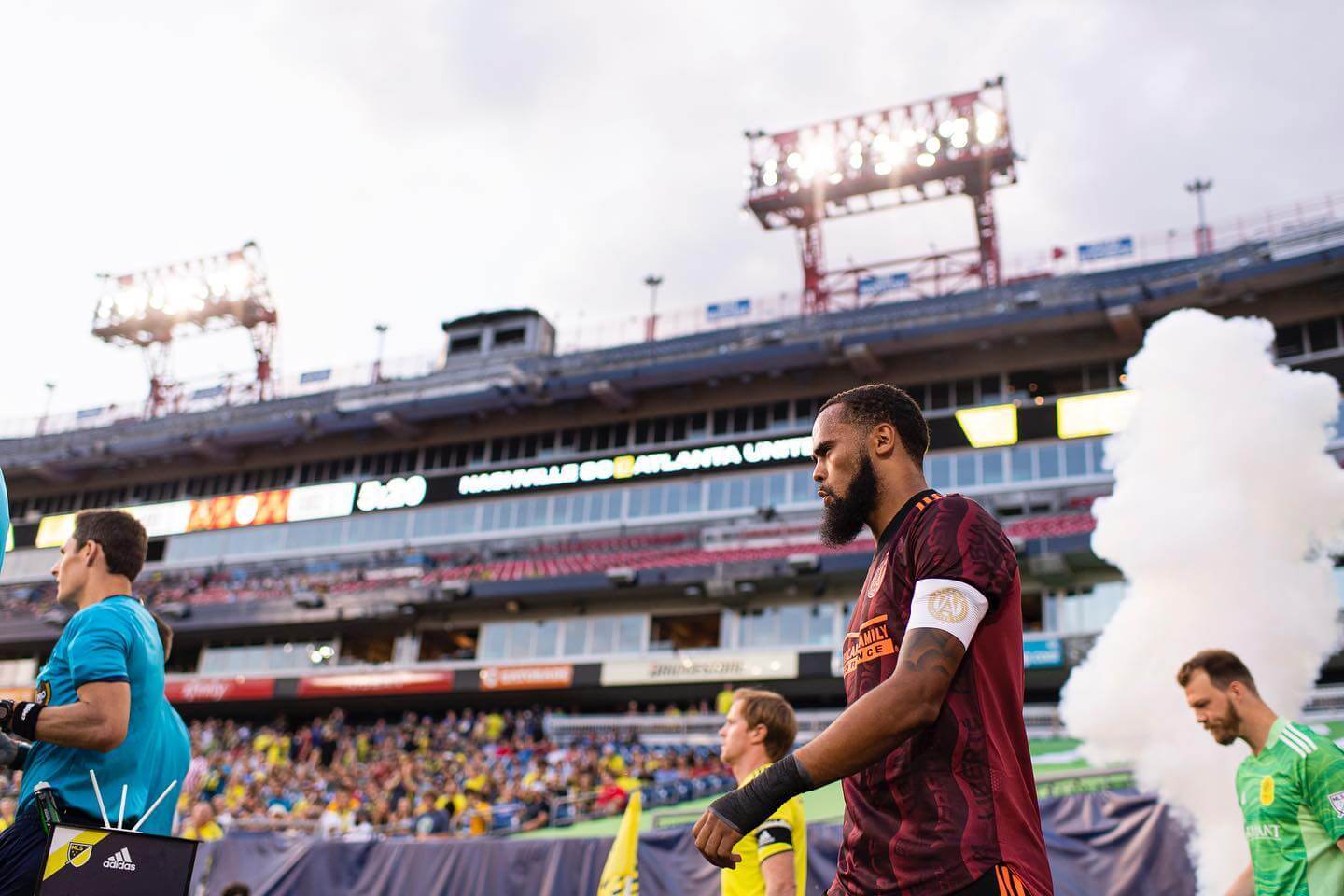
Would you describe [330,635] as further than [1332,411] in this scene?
Yes

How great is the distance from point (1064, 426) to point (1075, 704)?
20.7 m

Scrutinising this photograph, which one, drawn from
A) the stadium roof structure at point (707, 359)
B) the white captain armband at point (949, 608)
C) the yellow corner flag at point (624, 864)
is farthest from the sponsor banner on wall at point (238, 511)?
the white captain armband at point (949, 608)

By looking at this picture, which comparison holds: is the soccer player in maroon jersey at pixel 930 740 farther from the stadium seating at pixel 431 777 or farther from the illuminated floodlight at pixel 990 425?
the illuminated floodlight at pixel 990 425

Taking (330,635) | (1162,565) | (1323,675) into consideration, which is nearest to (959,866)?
(1162,565)

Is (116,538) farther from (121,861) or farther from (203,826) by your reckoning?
(203,826)

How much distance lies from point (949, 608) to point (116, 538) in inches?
131

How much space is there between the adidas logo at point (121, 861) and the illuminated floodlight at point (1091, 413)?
29.5 m

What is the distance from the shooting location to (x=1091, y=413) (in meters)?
30.5

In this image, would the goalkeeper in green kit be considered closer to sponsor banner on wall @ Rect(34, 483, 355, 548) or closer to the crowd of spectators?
the crowd of spectators

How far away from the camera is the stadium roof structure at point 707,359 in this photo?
98.8ft

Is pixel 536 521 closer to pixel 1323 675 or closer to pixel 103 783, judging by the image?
pixel 1323 675

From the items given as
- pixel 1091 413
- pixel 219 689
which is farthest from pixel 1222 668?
pixel 219 689

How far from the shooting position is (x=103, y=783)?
4.03 meters

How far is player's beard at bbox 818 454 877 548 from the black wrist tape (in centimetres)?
267
